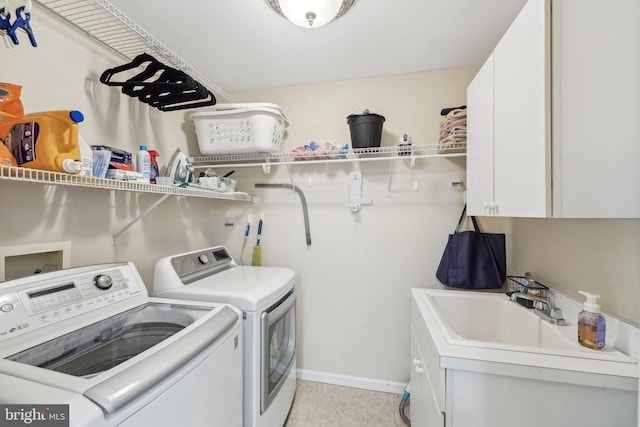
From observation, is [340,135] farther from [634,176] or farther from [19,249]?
[19,249]

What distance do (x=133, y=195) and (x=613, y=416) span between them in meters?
2.38

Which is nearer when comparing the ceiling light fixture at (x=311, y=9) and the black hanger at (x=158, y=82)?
the ceiling light fixture at (x=311, y=9)

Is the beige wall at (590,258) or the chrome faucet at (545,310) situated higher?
the beige wall at (590,258)

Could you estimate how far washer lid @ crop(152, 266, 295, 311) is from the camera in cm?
136

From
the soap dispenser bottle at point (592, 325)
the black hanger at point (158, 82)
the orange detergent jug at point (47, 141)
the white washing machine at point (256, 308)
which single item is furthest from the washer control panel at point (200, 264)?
the soap dispenser bottle at point (592, 325)

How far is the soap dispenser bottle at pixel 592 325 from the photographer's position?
1005 mm

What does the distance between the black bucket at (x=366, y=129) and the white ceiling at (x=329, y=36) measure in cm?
42

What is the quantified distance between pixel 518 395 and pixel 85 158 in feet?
5.96

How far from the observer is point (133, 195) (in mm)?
1639

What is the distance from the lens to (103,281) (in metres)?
1.17

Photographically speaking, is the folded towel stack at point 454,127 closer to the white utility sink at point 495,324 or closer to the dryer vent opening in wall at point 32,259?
the white utility sink at point 495,324

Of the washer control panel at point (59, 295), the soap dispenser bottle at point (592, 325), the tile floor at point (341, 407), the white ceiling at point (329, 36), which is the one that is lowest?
the tile floor at point (341, 407)

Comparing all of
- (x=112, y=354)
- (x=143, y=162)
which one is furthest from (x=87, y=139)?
(x=112, y=354)

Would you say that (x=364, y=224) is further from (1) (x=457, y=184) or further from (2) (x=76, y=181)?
(2) (x=76, y=181)
